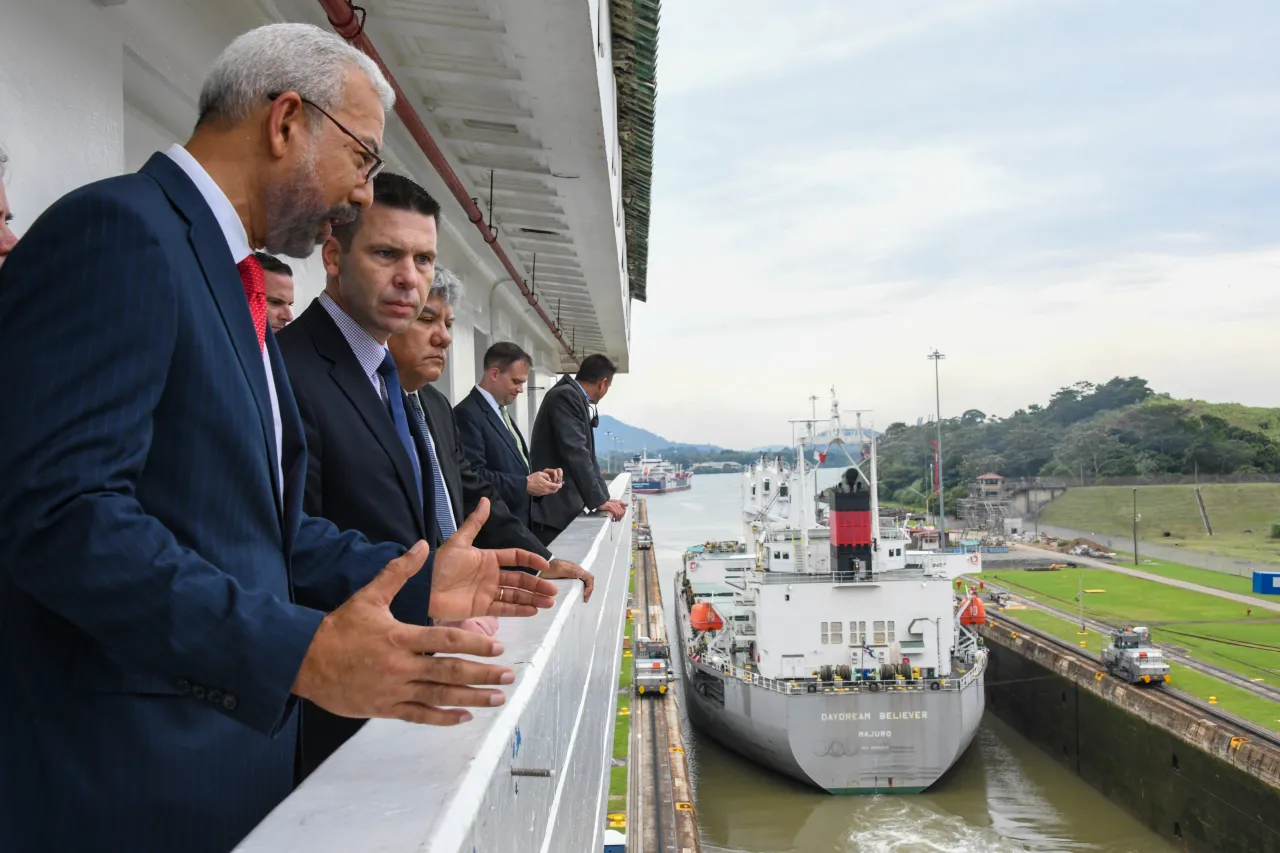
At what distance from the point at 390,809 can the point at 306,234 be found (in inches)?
31.5

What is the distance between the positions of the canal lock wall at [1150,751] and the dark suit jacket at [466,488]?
13635 millimetres

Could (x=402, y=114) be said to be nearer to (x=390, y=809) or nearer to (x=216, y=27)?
(x=216, y=27)

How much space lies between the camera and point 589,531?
393 cm

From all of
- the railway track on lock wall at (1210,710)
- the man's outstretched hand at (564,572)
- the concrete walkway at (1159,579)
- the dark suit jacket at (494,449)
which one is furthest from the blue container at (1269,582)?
the man's outstretched hand at (564,572)

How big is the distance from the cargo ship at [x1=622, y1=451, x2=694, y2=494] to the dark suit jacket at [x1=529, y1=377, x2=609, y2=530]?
87.8m

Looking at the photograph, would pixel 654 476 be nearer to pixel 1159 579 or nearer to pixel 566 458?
pixel 1159 579

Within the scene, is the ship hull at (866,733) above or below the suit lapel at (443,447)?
below

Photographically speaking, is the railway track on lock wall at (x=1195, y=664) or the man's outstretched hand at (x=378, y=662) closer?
the man's outstretched hand at (x=378, y=662)

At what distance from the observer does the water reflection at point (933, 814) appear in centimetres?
1510

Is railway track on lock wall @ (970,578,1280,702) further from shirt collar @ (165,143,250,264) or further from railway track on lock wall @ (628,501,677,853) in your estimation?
shirt collar @ (165,143,250,264)

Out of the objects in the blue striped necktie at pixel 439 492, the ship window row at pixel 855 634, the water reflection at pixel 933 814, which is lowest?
the water reflection at pixel 933 814

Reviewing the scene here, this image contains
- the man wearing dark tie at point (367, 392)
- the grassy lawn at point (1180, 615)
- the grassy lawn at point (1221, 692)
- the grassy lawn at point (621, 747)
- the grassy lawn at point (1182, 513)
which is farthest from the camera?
the grassy lawn at point (1182, 513)

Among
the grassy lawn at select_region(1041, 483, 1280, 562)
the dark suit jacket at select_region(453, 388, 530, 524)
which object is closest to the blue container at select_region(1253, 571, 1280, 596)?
the grassy lawn at select_region(1041, 483, 1280, 562)

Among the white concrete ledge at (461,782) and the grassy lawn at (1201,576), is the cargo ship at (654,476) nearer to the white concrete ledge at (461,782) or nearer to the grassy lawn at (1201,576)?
the grassy lawn at (1201,576)
